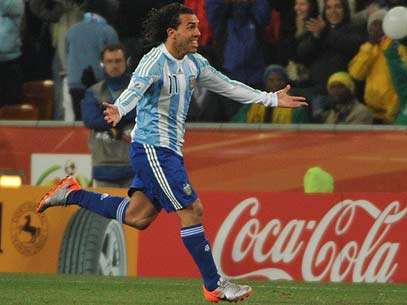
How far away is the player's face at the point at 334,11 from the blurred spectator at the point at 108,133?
6.99ft

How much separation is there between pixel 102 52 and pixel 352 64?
252 centimetres

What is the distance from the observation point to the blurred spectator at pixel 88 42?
15.5 metres

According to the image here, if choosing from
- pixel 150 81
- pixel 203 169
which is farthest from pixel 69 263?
pixel 150 81

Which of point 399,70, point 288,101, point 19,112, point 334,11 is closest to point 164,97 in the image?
point 288,101

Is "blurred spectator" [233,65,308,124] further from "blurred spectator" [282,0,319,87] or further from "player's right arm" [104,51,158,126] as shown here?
"player's right arm" [104,51,158,126]

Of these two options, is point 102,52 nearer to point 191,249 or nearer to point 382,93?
point 382,93

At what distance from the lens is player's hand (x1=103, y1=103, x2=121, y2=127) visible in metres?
9.20

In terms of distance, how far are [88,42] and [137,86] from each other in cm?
597

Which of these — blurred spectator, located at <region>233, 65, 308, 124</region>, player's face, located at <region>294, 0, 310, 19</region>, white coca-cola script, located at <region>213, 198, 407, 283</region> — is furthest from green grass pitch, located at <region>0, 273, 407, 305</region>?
player's face, located at <region>294, 0, 310, 19</region>

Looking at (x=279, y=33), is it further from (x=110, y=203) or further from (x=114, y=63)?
(x=110, y=203)

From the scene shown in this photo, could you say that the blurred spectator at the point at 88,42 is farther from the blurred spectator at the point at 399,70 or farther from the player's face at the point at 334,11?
the blurred spectator at the point at 399,70

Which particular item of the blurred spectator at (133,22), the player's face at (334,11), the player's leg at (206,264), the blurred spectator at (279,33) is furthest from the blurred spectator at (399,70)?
the player's leg at (206,264)

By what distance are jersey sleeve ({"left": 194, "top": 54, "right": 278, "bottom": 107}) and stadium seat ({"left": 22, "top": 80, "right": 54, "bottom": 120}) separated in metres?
6.06

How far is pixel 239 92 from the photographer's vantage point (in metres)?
10.3
